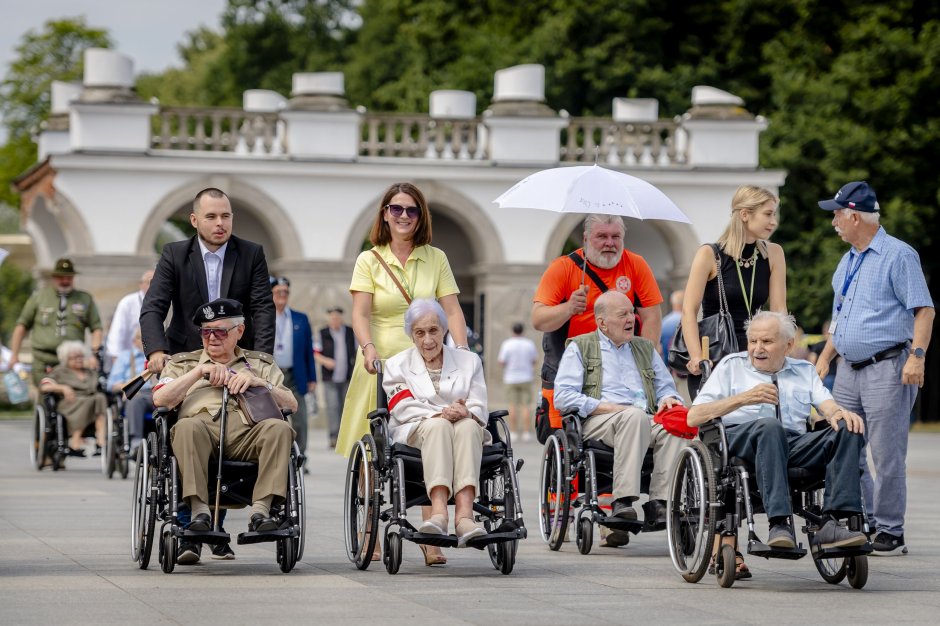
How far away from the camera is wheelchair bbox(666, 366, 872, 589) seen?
827 centimetres

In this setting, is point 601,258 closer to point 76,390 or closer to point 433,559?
point 433,559

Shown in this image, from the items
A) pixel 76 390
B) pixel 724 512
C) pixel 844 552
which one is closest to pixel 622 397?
pixel 724 512

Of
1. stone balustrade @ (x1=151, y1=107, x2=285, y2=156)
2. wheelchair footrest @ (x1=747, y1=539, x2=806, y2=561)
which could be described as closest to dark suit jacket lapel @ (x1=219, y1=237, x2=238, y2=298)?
wheelchair footrest @ (x1=747, y1=539, x2=806, y2=561)

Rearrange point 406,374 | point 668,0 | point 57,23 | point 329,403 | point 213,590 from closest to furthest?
point 213,590, point 406,374, point 329,403, point 668,0, point 57,23

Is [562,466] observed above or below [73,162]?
below

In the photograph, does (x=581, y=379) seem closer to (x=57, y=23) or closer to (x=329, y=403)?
(x=329, y=403)

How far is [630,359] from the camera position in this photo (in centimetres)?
1033

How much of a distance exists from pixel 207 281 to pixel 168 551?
5.09 feet

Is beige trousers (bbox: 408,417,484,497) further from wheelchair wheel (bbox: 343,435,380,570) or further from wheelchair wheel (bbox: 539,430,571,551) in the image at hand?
wheelchair wheel (bbox: 539,430,571,551)

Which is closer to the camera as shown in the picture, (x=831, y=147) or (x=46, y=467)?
(x=46, y=467)

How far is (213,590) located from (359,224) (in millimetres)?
22560

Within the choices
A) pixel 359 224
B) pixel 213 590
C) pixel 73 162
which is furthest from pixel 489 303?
pixel 213 590

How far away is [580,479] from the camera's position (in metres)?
10.0

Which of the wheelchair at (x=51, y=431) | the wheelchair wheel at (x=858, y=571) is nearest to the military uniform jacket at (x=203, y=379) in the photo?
the wheelchair wheel at (x=858, y=571)
